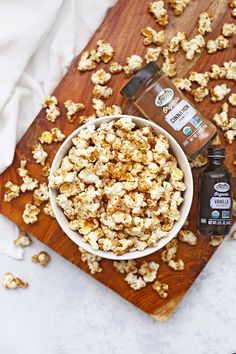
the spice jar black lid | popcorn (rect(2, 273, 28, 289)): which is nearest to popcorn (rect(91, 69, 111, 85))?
the spice jar black lid

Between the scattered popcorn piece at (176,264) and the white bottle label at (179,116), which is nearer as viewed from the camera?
the white bottle label at (179,116)

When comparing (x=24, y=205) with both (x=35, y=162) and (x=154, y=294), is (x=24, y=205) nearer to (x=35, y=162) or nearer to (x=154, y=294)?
(x=35, y=162)

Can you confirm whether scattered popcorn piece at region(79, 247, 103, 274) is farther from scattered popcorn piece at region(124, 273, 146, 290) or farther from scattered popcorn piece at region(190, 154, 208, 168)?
scattered popcorn piece at region(190, 154, 208, 168)

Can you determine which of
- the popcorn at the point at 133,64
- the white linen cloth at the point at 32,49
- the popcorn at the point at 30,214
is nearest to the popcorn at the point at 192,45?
the popcorn at the point at 133,64

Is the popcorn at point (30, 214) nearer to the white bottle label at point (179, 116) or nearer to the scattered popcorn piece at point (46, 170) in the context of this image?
the scattered popcorn piece at point (46, 170)

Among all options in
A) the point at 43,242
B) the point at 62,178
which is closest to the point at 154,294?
the point at 43,242

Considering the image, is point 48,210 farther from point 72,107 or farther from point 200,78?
point 200,78

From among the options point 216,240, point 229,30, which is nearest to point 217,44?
point 229,30
